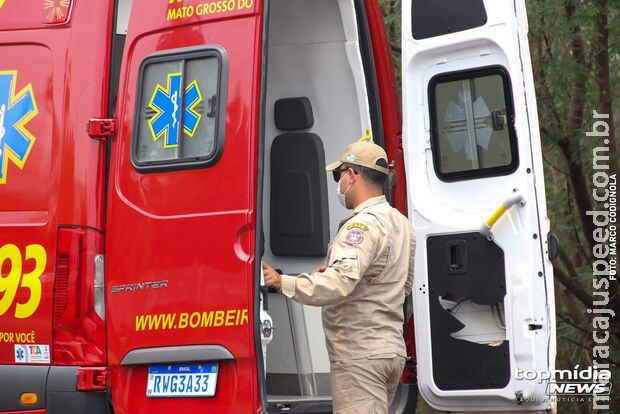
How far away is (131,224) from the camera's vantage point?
205 inches

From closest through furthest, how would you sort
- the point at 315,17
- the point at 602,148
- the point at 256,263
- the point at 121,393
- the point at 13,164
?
1. the point at 256,263
2. the point at 121,393
3. the point at 13,164
4. the point at 315,17
5. the point at 602,148

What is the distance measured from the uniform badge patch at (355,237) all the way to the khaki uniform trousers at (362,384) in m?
0.49

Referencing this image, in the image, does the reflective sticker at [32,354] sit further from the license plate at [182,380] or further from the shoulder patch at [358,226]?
the shoulder patch at [358,226]

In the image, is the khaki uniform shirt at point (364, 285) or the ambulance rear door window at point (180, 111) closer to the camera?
the khaki uniform shirt at point (364, 285)

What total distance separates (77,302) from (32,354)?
13.9 inches

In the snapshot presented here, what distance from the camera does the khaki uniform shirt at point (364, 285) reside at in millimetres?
4902

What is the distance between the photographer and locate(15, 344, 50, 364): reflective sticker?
5.33 meters

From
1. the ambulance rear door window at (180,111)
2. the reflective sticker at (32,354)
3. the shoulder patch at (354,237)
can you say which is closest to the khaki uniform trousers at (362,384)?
the shoulder patch at (354,237)

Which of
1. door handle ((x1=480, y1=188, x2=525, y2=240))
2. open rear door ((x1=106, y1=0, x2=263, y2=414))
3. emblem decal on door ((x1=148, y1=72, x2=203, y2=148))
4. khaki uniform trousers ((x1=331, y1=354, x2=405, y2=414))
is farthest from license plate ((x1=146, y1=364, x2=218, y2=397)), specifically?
door handle ((x1=480, y1=188, x2=525, y2=240))

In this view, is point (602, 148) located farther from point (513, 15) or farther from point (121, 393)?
point (121, 393)

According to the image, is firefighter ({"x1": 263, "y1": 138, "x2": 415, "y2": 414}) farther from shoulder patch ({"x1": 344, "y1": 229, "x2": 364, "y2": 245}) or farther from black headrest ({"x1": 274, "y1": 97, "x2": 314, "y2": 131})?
black headrest ({"x1": 274, "y1": 97, "x2": 314, "y2": 131})

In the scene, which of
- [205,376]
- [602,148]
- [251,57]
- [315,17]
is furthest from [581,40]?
[205,376]

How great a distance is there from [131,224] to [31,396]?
2.92 feet

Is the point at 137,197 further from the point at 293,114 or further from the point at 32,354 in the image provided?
the point at 293,114
